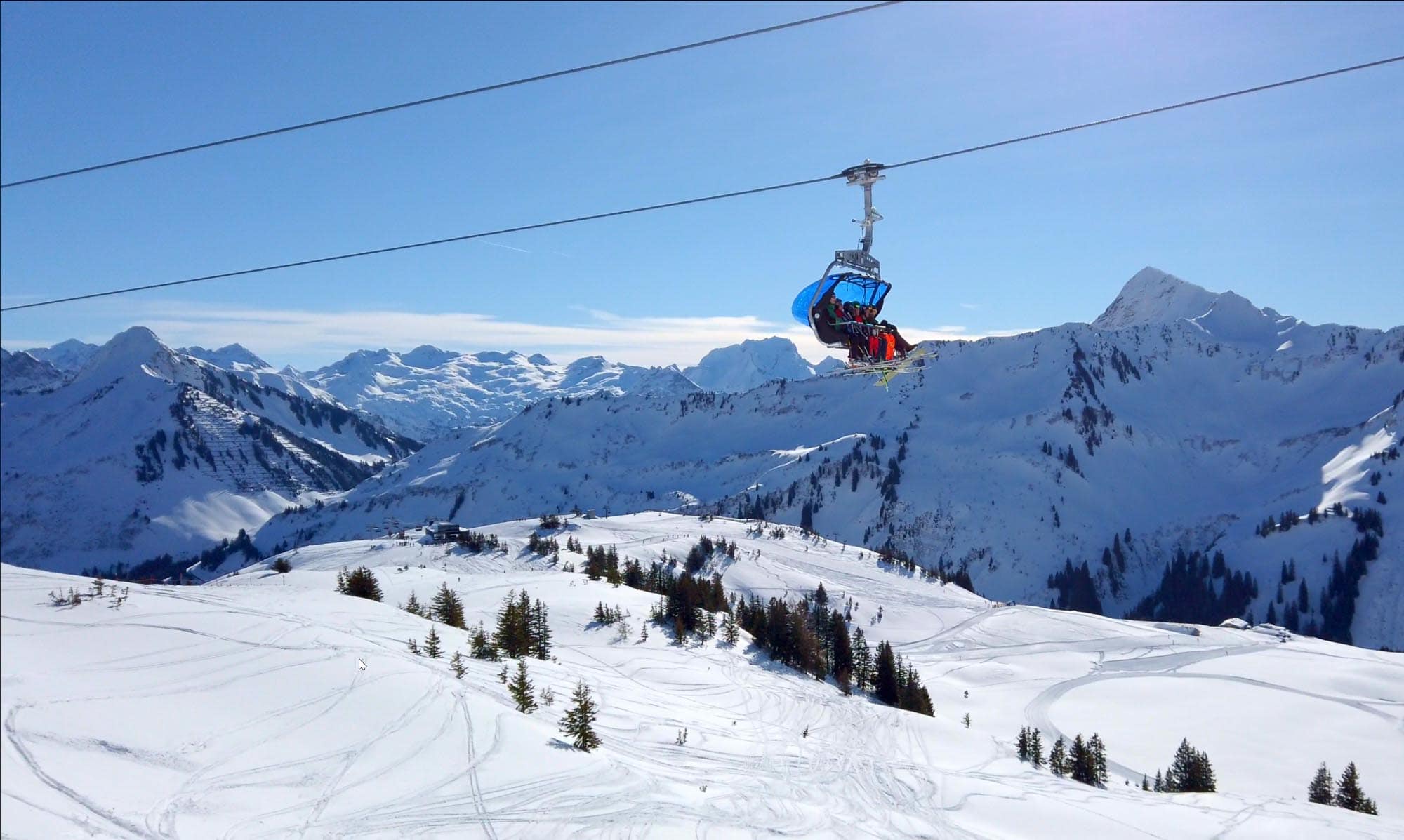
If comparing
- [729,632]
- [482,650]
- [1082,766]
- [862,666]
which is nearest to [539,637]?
[482,650]

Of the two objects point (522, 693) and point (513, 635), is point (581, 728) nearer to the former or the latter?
point (522, 693)

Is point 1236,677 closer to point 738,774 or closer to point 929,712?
point 929,712

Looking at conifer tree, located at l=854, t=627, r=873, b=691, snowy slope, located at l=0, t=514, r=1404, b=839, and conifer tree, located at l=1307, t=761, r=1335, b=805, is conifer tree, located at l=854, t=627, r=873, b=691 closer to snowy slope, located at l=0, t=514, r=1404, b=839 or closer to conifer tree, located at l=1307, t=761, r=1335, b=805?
snowy slope, located at l=0, t=514, r=1404, b=839

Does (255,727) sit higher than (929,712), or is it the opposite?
(255,727)

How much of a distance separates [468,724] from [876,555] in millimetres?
118179

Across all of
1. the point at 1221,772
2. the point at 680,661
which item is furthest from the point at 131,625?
the point at 1221,772

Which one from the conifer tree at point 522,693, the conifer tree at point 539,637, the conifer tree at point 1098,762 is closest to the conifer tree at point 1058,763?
the conifer tree at point 1098,762

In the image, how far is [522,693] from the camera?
81.3 ft

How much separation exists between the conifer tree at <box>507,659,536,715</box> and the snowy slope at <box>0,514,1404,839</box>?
1.48ft

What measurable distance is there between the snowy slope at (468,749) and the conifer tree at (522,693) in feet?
1.48

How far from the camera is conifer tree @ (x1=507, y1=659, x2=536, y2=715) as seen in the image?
24266 millimetres

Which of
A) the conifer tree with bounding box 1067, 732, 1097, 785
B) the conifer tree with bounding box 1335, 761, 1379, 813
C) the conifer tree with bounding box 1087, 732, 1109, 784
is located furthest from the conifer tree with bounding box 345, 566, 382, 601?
the conifer tree with bounding box 1335, 761, 1379, 813

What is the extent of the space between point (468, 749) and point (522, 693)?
4.84 metres

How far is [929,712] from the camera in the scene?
175 feet
